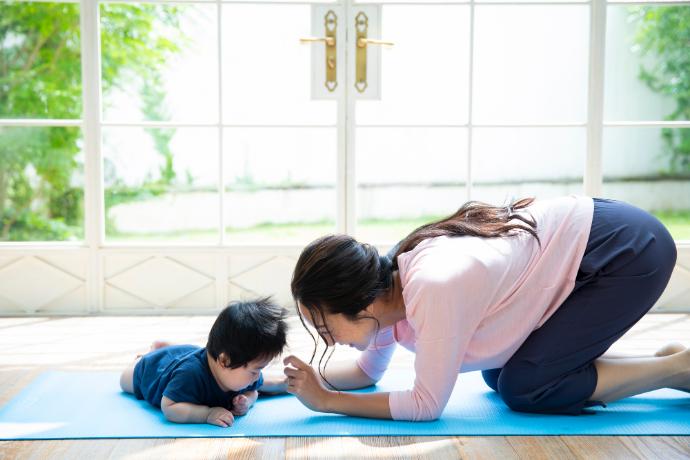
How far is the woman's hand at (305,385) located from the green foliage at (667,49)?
668cm

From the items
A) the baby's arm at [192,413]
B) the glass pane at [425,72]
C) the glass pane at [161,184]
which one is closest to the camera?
the baby's arm at [192,413]

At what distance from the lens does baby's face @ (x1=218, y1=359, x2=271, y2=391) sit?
2285 millimetres

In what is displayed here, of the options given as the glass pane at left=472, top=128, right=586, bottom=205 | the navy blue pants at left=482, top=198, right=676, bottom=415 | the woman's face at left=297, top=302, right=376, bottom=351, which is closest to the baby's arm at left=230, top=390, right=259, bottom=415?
the woman's face at left=297, top=302, right=376, bottom=351

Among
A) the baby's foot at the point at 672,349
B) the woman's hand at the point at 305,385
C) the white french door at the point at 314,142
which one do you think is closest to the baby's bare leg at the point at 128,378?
the woman's hand at the point at 305,385

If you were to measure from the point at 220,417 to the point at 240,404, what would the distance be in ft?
0.33

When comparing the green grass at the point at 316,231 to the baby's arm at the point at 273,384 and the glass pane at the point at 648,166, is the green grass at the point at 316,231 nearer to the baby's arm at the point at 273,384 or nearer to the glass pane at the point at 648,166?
the glass pane at the point at 648,166

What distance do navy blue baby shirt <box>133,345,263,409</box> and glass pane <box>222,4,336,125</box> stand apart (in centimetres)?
514

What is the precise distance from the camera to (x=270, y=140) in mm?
7980

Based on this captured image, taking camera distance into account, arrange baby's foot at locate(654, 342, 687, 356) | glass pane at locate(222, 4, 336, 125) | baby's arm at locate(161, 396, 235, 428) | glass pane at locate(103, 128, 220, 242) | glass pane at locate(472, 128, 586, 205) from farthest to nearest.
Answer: glass pane at locate(472, 128, 586, 205), glass pane at locate(222, 4, 336, 125), glass pane at locate(103, 128, 220, 242), baby's foot at locate(654, 342, 687, 356), baby's arm at locate(161, 396, 235, 428)

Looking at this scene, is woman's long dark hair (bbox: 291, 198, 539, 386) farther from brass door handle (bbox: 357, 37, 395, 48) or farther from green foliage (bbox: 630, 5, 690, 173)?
green foliage (bbox: 630, 5, 690, 173)

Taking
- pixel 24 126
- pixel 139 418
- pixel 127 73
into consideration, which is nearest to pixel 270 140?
pixel 127 73

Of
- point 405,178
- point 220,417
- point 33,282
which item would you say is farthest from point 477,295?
point 405,178

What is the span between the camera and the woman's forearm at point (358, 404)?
2.32 meters

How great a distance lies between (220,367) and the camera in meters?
2.32
